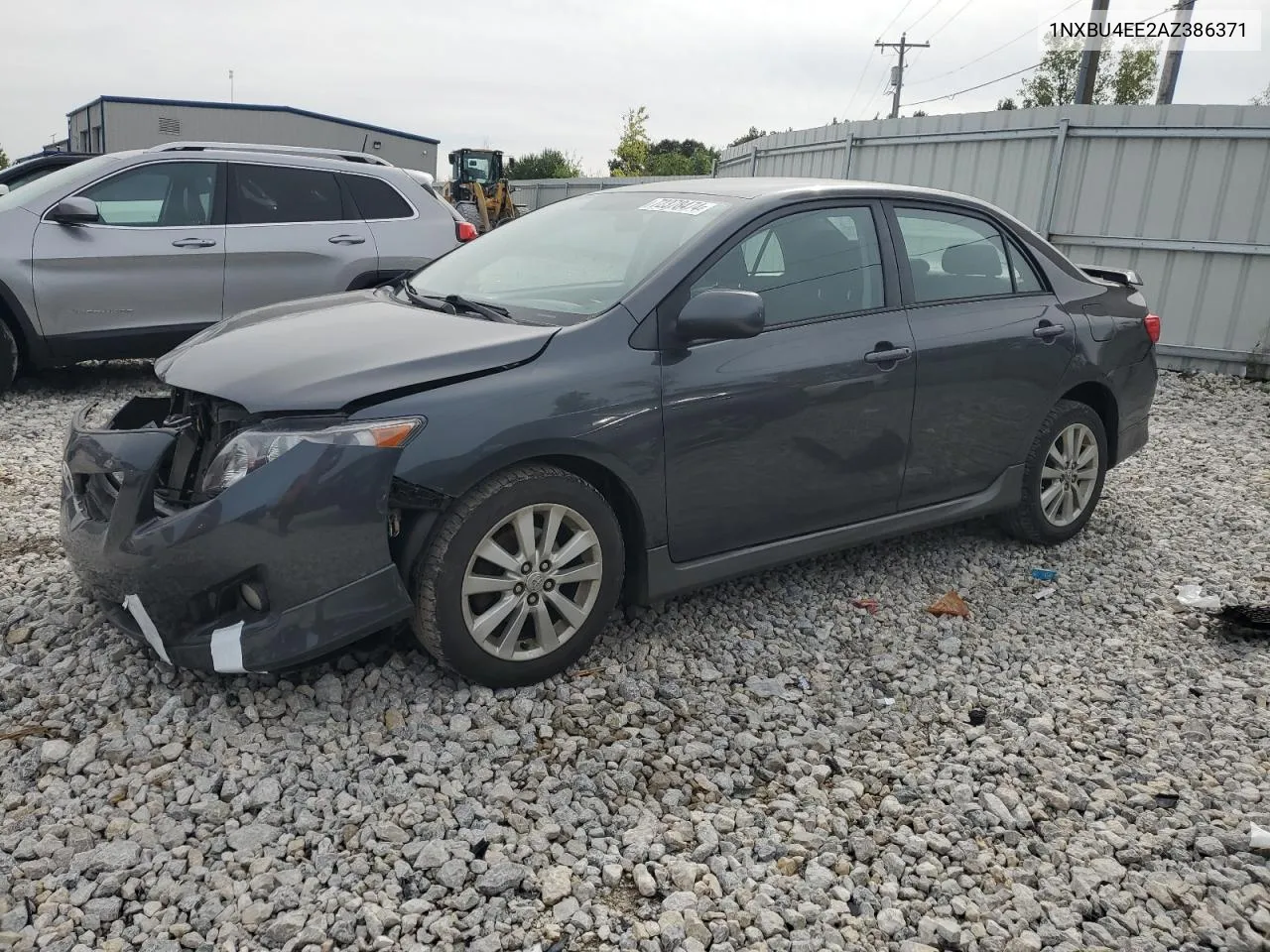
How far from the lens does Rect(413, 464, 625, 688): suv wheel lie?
10.3 ft

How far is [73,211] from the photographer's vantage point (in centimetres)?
687

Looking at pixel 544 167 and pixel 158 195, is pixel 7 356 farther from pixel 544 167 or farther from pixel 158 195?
pixel 544 167

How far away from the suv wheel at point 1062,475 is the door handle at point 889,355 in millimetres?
1088

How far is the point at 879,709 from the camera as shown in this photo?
3576 millimetres

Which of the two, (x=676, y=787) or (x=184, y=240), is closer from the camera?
(x=676, y=787)

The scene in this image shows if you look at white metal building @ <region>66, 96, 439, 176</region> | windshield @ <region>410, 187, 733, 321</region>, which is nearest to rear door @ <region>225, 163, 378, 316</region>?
windshield @ <region>410, 187, 733, 321</region>

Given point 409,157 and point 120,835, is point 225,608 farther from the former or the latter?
point 409,157

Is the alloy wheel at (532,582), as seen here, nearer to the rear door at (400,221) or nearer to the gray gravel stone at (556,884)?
the gray gravel stone at (556,884)

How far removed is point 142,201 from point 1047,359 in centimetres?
621

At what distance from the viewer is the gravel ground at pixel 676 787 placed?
2.51m

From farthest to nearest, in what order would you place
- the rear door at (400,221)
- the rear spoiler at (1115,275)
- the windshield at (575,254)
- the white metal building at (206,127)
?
1. the white metal building at (206,127)
2. the rear door at (400,221)
3. the rear spoiler at (1115,275)
4. the windshield at (575,254)

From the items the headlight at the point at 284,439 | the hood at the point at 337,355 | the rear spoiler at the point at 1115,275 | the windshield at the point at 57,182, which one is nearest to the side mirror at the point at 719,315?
the hood at the point at 337,355

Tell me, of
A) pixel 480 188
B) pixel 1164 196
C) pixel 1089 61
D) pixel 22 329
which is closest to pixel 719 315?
pixel 22 329

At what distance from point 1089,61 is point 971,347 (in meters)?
16.3
